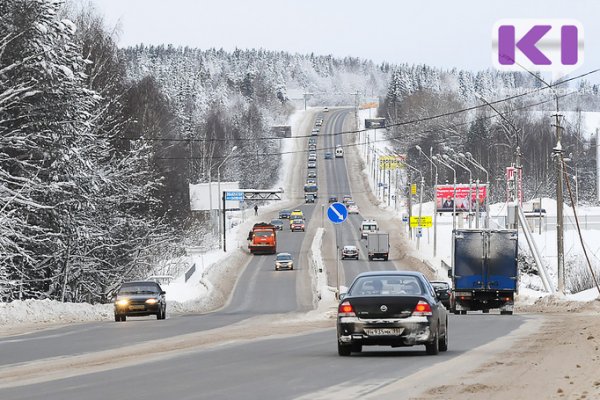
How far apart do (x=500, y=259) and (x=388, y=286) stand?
29208 mm

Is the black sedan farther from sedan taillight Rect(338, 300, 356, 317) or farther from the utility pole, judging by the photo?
the utility pole

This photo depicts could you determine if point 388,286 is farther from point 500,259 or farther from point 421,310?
point 500,259

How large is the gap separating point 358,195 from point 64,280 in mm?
125575

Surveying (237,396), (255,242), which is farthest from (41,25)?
(255,242)

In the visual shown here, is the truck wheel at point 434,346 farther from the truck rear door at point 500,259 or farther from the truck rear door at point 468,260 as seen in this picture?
the truck rear door at point 468,260

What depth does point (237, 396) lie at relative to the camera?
13.3m

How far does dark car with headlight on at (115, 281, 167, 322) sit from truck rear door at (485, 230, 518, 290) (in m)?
13.3

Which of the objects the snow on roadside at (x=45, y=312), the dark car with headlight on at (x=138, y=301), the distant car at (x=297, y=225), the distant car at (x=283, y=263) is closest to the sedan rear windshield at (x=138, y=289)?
the dark car with headlight on at (x=138, y=301)

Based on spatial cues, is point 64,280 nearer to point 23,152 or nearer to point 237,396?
point 23,152

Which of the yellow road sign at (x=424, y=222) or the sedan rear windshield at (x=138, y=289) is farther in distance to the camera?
the yellow road sign at (x=424, y=222)

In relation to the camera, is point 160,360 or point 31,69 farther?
point 31,69

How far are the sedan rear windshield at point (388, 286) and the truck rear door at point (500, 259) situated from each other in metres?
28.7

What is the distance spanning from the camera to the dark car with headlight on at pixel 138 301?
4184 cm

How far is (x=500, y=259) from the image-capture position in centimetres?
4794
